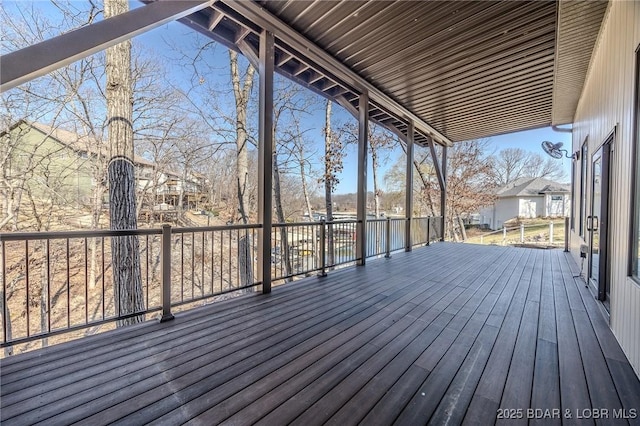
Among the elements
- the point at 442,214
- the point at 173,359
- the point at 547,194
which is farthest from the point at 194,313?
the point at 547,194

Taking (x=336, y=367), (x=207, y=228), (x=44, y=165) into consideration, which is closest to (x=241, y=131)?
(x=44, y=165)

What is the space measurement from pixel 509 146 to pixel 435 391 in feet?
77.3

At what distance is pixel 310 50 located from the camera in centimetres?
373

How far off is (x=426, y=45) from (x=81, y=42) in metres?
3.94

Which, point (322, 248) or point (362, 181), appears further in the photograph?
point (362, 181)

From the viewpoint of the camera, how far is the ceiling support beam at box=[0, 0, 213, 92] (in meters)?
1.58

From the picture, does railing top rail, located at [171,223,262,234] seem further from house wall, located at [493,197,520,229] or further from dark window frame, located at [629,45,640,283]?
house wall, located at [493,197,520,229]

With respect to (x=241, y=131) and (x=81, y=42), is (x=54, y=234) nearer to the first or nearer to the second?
(x=81, y=42)

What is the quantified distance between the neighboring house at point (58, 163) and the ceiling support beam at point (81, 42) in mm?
4776

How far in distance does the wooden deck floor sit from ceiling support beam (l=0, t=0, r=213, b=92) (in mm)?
1895

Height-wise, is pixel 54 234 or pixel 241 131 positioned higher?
pixel 241 131

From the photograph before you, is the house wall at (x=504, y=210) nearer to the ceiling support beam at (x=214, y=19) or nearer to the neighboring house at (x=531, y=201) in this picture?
the neighboring house at (x=531, y=201)

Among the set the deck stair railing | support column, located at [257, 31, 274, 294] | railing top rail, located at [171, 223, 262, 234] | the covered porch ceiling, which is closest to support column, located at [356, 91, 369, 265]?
the deck stair railing

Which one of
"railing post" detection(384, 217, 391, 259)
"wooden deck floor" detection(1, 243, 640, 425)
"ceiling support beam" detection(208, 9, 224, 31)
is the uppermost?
"ceiling support beam" detection(208, 9, 224, 31)
